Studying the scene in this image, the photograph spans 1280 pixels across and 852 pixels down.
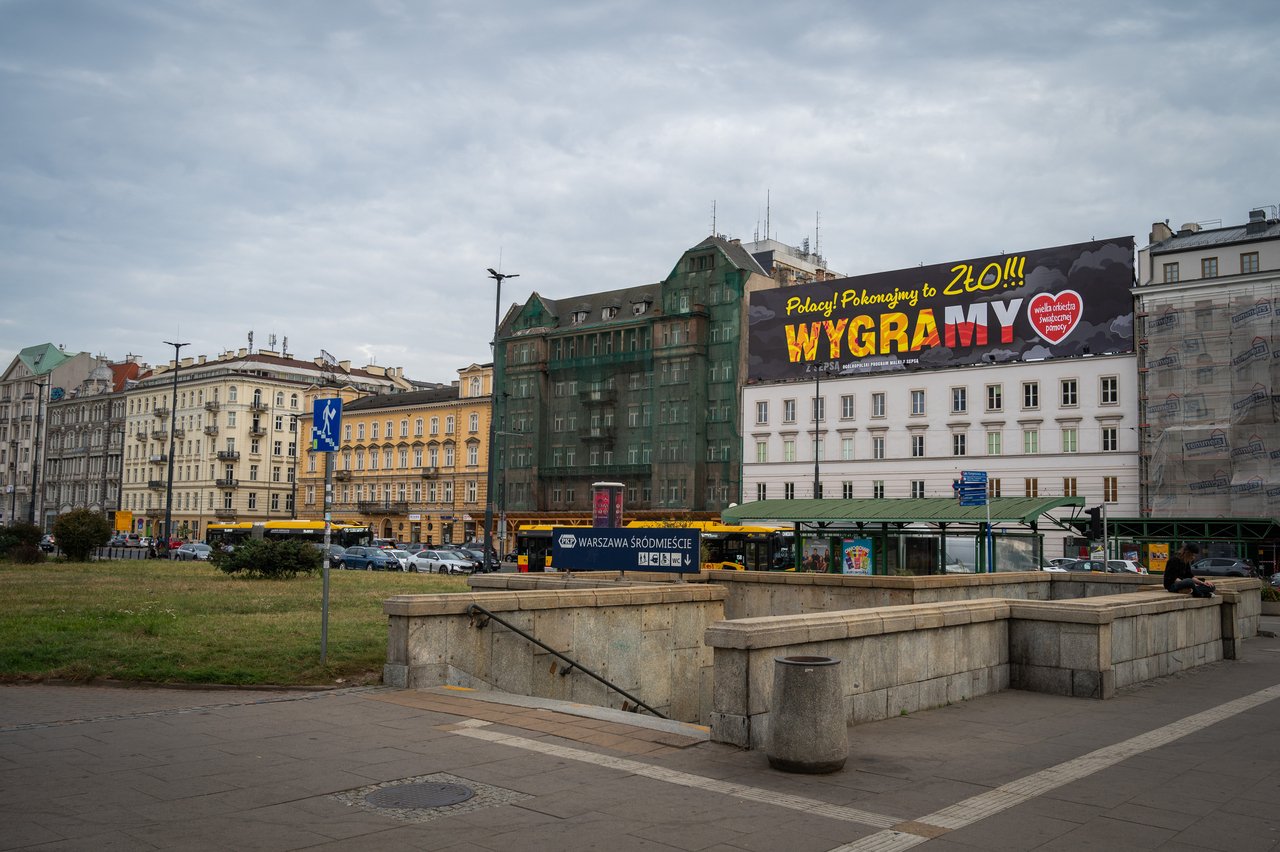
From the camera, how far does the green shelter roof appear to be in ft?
98.7

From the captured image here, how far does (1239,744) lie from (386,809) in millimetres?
8015

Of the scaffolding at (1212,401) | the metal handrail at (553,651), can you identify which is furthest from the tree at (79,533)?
the scaffolding at (1212,401)

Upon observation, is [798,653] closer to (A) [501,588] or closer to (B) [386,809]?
(B) [386,809]

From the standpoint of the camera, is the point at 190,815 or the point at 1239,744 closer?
the point at 190,815

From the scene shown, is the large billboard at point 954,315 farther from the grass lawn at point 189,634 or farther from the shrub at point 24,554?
the grass lawn at point 189,634

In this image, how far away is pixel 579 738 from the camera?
32.3ft

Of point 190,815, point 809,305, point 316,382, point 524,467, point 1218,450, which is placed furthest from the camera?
point 316,382

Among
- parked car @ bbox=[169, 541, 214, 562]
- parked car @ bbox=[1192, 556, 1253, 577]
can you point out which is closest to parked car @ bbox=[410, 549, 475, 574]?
parked car @ bbox=[169, 541, 214, 562]

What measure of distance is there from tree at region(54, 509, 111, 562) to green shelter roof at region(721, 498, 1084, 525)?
2705 cm

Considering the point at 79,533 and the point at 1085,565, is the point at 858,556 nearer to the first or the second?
the point at 1085,565

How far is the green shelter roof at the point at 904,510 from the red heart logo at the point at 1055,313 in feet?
101

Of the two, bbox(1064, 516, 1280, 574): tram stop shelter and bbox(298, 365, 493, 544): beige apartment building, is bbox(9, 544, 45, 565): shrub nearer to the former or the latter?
bbox(298, 365, 493, 544): beige apartment building

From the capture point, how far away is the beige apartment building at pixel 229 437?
108 m

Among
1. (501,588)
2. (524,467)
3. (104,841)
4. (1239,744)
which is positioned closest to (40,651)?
(501,588)
